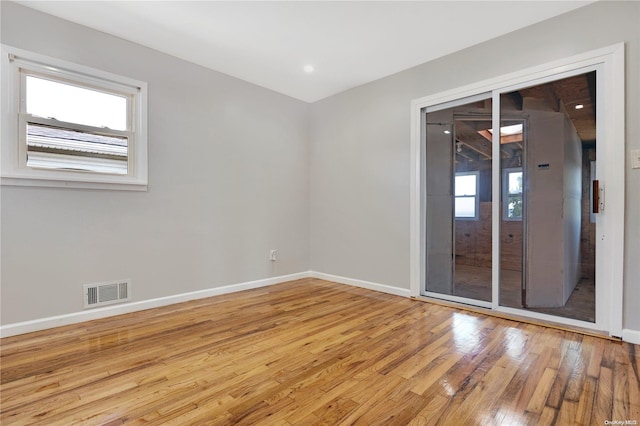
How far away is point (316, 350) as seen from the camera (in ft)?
7.18

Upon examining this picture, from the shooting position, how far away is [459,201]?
3.34 m

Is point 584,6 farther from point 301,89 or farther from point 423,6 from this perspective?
point 301,89

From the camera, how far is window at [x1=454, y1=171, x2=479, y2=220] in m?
3.21

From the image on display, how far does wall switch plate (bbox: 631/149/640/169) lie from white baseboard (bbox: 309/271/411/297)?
2296 mm

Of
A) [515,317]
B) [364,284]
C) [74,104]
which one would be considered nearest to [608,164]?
[515,317]

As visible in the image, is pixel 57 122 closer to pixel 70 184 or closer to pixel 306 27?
pixel 70 184

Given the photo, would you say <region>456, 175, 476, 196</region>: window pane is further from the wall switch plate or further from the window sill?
the window sill

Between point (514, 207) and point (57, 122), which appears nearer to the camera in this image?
point (57, 122)

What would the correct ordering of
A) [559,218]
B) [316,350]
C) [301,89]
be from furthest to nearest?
[301,89] < [559,218] < [316,350]

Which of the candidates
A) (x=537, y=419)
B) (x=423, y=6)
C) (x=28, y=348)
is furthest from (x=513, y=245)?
(x=28, y=348)

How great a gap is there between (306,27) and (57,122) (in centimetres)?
245

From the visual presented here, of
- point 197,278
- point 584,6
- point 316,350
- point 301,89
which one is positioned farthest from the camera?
point 301,89

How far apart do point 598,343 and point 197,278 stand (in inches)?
150

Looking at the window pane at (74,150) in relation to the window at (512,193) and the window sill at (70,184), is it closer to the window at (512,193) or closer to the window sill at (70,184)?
the window sill at (70,184)
